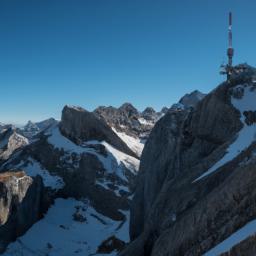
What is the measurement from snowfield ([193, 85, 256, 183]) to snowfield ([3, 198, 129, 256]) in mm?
36545

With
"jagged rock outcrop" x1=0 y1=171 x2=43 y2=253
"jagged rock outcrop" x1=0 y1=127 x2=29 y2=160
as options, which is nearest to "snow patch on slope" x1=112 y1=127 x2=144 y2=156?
"jagged rock outcrop" x1=0 y1=127 x2=29 y2=160

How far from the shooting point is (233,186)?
2819 centimetres

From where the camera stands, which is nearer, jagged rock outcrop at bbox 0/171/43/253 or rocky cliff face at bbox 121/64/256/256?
rocky cliff face at bbox 121/64/256/256

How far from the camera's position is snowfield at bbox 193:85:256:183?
38447 millimetres

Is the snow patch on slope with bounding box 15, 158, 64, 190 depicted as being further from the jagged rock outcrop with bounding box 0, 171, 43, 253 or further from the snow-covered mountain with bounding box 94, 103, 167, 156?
the snow-covered mountain with bounding box 94, 103, 167, 156

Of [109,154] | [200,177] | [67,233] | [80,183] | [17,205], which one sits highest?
[109,154]

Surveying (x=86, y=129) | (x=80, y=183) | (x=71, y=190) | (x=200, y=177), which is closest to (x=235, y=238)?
(x=200, y=177)

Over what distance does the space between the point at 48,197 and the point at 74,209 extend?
7338 millimetres

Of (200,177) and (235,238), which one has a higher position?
(200,177)

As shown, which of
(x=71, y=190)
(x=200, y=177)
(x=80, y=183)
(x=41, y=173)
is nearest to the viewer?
(x=200, y=177)

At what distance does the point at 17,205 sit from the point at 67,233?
41.4 ft

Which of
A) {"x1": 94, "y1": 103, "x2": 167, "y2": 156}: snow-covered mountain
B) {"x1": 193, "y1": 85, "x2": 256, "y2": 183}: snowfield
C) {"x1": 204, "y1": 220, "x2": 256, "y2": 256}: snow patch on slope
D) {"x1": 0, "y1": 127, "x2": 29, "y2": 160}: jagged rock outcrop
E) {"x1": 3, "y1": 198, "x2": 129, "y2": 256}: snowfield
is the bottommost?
{"x1": 3, "y1": 198, "x2": 129, "y2": 256}: snowfield

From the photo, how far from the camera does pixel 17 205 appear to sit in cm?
9356

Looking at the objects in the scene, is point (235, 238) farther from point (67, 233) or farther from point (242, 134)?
point (67, 233)
